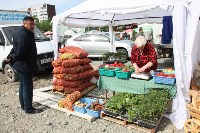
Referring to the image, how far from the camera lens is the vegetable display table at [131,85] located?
509 cm

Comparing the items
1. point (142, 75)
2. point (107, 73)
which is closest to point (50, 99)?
point (107, 73)

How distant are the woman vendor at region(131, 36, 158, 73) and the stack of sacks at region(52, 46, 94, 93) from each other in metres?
2.05

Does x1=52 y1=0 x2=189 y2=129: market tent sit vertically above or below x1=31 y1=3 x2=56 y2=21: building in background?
below

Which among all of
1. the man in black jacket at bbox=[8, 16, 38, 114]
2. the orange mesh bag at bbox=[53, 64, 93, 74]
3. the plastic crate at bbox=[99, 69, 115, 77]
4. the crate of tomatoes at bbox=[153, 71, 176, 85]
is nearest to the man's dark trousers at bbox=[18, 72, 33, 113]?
the man in black jacket at bbox=[8, 16, 38, 114]

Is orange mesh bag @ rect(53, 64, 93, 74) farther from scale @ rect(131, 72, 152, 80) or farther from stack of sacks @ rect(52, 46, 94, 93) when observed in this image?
scale @ rect(131, 72, 152, 80)

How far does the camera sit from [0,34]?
375 inches

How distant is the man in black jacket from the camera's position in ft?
17.3

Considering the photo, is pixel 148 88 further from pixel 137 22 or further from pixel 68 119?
pixel 137 22

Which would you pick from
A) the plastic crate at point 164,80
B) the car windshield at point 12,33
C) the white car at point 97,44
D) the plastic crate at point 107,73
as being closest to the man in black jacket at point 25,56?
the plastic crate at point 107,73

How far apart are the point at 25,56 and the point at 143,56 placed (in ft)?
9.29

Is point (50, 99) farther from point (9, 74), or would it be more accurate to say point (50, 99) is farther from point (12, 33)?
point (12, 33)

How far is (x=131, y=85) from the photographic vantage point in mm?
5414

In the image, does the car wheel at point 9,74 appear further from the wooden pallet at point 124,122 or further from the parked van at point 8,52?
the wooden pallet at point 124,122

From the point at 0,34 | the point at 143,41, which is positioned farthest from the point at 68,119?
the point at 0,34
